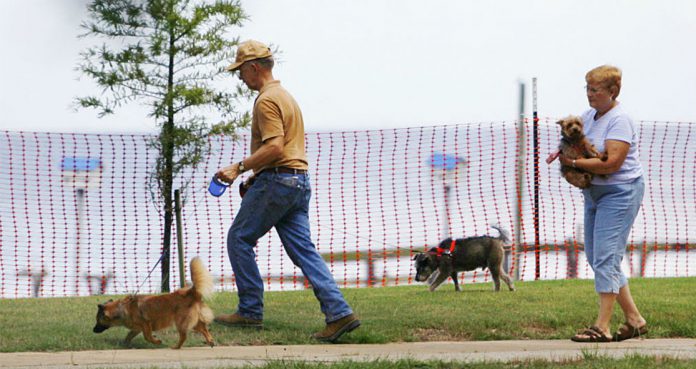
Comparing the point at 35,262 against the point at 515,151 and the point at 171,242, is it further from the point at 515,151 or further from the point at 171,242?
the point at 515,151

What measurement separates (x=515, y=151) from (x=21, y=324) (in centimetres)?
872

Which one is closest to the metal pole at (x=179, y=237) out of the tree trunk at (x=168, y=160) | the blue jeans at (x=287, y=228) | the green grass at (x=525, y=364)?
the tree trunk at (x=168, y=160)

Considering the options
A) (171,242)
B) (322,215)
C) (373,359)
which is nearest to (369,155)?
(322,215)

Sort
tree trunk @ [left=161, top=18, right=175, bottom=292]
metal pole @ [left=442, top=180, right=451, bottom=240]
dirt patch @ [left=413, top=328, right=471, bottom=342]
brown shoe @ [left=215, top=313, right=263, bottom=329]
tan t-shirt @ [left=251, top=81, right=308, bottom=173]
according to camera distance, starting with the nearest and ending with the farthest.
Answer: tan t-shirt @ [left=251, top=81, right=308, bottom=173]
brown shoe @ [left=215, top=313, right=263, bottom=329]
dirt patch @ [left=413, top=328, right=471, bottom=342]
tree trunk @ [left=161, top=18, right=175, bottom=292]
metal pole @ [left=442, top=180, right=451, bottom=240]

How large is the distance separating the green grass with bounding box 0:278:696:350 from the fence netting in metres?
3.23

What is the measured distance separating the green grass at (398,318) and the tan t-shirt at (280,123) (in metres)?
1.37

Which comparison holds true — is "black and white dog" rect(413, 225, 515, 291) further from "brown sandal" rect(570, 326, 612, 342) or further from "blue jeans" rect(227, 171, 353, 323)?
"blue jeans" rect(227, 171, 353, 323)

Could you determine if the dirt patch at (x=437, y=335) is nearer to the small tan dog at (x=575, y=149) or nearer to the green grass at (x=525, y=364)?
the small tan dog at (x=575, y=149)

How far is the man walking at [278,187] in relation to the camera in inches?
317

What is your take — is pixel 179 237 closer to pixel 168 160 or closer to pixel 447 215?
pixel 168 160

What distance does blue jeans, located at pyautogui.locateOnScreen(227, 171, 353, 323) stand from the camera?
8.18 m

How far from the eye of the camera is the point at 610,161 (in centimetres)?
803

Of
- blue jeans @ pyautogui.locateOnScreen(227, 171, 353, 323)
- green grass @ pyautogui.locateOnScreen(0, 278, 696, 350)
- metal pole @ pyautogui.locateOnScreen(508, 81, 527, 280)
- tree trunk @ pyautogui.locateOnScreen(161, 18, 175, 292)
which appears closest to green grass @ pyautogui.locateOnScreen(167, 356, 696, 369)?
blue jeans @ pyautogui.locateOnScreen(227, 171, 353, 323)

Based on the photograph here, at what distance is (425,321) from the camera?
30.8 feet
